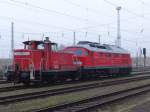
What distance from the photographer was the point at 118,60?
3966 centimetres

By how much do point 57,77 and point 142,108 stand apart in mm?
13617

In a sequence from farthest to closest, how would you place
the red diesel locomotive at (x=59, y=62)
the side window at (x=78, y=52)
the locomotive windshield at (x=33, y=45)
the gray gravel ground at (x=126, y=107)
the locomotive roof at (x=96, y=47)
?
the locomotive roof at (x=96, y=47), the side window at (x=78, y=52), the locomotive windshield at (x=33, y=45), the red diesel locomotive at (x=59, y=62), the gray gravel ground at (x=126, y=107)

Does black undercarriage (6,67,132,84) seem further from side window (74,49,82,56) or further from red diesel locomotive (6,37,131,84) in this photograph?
side window (74,49,82,56)

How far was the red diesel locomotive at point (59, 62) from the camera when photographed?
2475 cm

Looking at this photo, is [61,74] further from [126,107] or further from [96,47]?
[126,107]

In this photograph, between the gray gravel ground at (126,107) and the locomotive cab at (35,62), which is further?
the locomotive cab at (35,62)

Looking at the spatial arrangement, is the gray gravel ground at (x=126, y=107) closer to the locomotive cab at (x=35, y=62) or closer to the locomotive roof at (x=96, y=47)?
the locomotive cab at (x=35, y=62)

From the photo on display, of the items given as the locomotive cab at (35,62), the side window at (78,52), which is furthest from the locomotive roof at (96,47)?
the locomotive cab at (35,62)

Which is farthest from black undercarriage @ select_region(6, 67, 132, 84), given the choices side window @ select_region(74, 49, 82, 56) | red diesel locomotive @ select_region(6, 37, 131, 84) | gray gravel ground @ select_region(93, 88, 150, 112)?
gray gravel ground @ select_region(93, 88, 150, 112)

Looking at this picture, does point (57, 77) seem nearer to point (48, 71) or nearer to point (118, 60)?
point (48, 71)

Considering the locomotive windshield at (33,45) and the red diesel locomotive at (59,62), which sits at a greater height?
the locomotive windshield at (33,45)

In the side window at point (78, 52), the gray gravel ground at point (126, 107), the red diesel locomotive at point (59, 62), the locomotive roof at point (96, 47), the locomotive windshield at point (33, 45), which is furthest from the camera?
the locomotive roof at point (96, 47)

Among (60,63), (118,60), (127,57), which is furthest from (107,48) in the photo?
(60,63)

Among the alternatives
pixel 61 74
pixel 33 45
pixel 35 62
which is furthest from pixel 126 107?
pixel 61 74
